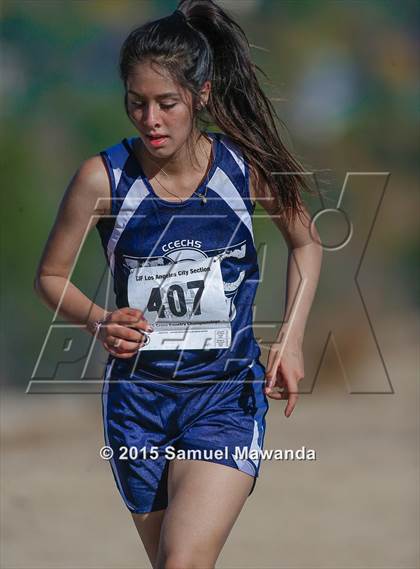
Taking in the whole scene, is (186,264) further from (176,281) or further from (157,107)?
(157,107)

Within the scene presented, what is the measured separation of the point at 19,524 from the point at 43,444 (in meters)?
1.45

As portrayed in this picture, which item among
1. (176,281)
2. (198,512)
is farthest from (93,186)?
(198,512)

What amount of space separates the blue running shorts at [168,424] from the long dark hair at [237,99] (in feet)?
1.71

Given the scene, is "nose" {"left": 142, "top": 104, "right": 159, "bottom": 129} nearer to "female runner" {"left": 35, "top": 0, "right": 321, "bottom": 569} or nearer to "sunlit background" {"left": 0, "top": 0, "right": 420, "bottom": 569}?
"female runner" {"left": 35, "top": 0, "right": 321, "bottom": 569}

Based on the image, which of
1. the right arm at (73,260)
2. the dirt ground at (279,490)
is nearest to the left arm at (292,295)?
the right arm at (73,260)

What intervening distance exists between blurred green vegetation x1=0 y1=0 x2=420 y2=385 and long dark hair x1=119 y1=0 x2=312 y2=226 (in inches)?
104

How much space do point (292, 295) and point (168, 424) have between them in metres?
0.49

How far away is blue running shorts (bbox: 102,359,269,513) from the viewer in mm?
2490

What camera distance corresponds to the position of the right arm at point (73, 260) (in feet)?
7.95

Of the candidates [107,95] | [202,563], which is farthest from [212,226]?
[107,95]

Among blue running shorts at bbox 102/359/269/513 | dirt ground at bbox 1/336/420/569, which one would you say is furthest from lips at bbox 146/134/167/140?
dirt ground at bbox 1/336/420/569

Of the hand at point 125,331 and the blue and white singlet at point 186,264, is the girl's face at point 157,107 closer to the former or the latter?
the blue and white singlet at point 186,264

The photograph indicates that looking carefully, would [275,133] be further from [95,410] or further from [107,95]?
[95,410]

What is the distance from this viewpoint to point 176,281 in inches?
100
